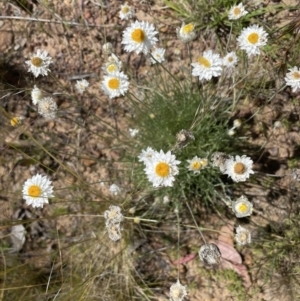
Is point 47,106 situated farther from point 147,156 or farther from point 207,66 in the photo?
point 207,66

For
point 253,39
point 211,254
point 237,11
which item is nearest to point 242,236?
point 211,254

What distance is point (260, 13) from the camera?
2.21 meters

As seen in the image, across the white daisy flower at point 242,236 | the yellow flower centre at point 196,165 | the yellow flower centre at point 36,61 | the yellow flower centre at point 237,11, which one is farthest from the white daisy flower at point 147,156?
the yellow flower centre at point 237,11

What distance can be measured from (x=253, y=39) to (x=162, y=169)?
26.3 inches

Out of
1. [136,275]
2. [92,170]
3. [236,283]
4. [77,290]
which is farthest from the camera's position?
[92,170]

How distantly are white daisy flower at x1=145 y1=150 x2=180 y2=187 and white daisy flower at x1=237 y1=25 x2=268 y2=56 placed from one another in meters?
0.57

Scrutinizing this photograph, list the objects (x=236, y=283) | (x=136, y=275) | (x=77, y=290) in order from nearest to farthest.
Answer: (x=77, y=290) → (x=236, y=283) → (x=136, y=275)

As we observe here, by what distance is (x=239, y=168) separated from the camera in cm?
168

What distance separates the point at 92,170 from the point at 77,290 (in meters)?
0.69

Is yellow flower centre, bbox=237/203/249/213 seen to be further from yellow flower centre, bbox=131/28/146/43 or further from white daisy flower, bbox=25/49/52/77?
white daisy flower, bbox=25/49/52/77

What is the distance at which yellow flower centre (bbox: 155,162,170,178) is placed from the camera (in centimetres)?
158

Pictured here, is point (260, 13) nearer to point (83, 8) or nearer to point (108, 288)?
point (83, 8)

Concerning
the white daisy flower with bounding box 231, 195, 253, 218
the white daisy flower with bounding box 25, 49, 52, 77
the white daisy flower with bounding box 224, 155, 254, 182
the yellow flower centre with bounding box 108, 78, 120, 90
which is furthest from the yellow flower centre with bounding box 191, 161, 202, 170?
the white daisy flower with bounding box 25, 49, 52, 77

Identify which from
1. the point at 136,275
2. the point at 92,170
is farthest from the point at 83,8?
the point at 136,275
